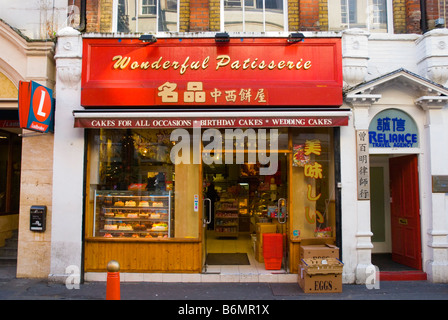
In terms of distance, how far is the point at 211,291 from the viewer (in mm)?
6836

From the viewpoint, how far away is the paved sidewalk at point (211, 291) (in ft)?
21.2

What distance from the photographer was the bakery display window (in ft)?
25.6

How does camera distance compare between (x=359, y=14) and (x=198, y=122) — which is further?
(x=359, y=14)

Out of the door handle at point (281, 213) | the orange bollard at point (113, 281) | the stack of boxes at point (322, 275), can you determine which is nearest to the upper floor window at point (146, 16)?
the door handle at point (281, 213)

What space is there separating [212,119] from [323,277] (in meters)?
3.95

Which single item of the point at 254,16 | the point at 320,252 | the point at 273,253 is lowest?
the point at 273,253

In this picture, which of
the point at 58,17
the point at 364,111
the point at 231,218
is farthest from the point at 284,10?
the point at 231,218

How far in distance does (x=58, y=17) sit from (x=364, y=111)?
7.67 metres

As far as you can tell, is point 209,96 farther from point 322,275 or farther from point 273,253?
point 322,275

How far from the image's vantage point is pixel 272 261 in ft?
25.7

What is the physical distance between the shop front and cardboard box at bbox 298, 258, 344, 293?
2.66 feet

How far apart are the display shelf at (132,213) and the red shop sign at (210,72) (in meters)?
2.16

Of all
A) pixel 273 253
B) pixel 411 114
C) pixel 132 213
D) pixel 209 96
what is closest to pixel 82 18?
pixel 209 96

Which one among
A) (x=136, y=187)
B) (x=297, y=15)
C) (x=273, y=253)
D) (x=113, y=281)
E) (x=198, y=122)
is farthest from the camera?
(x=297, y=15)
